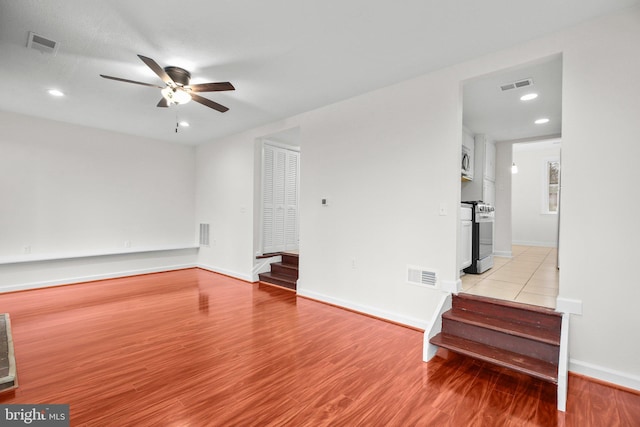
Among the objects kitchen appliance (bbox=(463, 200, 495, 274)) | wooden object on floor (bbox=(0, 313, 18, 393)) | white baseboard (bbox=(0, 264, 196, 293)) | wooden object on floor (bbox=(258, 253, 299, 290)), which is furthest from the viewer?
wooden object on floor (bbox=(258, 253, 299, 290))

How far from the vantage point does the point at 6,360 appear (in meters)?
2.42

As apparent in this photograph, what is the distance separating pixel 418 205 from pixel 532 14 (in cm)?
184

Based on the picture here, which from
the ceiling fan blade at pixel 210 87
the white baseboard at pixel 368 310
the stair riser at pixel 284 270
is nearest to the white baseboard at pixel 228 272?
the stair riser at pixel 284 270

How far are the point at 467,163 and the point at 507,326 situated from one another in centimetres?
298

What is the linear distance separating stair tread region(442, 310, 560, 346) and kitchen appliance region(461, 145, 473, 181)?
2.62m

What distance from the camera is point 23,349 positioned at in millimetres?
2697

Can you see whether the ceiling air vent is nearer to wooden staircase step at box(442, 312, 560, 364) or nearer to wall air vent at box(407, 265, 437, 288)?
wall air vent at box(407, 265, 437, 288)

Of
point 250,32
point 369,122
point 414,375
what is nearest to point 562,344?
point 414,375

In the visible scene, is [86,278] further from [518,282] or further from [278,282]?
[518,282]

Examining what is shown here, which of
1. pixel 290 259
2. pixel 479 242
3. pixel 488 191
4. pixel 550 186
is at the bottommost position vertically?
pixel 290 259

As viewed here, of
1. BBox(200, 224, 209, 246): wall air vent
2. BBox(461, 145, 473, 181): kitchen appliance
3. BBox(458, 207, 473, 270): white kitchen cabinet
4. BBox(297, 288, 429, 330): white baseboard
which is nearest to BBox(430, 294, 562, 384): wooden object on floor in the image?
BBox(297, 288, 429, 330): white baseboard

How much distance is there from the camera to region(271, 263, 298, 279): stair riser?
5163mm

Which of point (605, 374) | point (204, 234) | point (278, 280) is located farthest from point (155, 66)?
point (204, 234)

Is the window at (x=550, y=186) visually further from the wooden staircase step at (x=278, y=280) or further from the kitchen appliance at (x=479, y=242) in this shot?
the wooden staircase step at (x=278, y=280)
